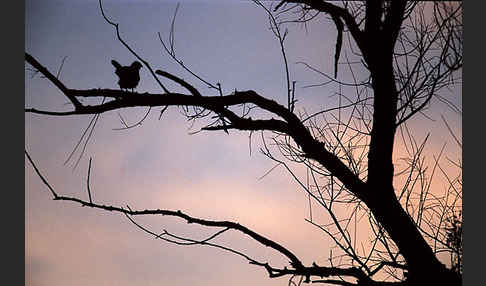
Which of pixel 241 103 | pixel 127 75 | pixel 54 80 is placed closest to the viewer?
pixel 54 80

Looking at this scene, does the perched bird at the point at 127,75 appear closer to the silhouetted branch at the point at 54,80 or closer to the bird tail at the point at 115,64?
the bird tail at the point at 115,64

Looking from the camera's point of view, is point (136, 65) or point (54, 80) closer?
point (54, 80)

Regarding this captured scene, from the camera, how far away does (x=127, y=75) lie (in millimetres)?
2102

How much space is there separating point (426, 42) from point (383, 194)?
517mm

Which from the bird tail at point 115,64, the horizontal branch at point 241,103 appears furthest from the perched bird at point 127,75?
the horizontal branch at point 241,103

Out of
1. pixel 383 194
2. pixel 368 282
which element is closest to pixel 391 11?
pixel 383 194

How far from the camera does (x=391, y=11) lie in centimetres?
140

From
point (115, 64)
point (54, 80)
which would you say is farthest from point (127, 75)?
point (54, 80)

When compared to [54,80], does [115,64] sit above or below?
above

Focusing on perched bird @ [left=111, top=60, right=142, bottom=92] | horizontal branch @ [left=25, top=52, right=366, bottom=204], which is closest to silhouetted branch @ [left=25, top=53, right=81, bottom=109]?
horizontal branch @ [left=25, top=52, right=366, bottom=204]

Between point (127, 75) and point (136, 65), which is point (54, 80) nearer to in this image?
point (127, 75)

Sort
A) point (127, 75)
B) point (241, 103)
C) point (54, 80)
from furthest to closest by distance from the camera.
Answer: point (127, 75) → point (241, 103) → point (54, 80)

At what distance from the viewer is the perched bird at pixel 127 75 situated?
2.06 metres

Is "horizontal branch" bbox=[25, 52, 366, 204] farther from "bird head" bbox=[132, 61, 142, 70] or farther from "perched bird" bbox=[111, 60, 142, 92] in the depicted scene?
"bird head" bbox=[132, 61, 142, 70]
